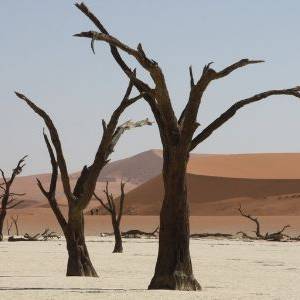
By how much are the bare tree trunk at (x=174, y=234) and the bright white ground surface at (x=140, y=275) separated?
0.35m

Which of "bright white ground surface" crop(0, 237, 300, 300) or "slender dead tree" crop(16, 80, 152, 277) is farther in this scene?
"slender dead tree" crop(16, 80, 152, 277)

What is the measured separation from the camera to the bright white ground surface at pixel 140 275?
14008mm

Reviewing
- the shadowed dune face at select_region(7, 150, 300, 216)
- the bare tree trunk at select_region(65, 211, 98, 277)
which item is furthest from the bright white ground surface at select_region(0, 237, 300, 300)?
the shadowed dune face at select_region(7, 150, 300, 216)

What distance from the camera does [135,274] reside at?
2009 centimetres

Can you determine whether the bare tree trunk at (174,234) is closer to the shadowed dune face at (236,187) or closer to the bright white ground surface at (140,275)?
the bright white ground surface at (140,275)

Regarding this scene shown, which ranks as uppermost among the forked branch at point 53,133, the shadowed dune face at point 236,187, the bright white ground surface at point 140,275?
the shadowed dune face at point 236,187

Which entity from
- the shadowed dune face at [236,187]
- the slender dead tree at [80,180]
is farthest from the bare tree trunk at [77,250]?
the shadowed dune face at [236,187]

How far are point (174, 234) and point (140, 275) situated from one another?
16.2ft

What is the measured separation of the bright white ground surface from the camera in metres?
14.0

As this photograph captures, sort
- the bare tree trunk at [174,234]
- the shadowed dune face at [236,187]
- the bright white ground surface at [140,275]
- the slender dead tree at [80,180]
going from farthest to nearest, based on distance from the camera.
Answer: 1. the shadowed dune face at [236,187]
2. the slender dead tree at [80,180]
3. the bare tree trunk at [174,234]
4. the bright white ground surface at [140,275]

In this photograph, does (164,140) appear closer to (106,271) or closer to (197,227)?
(106,271)

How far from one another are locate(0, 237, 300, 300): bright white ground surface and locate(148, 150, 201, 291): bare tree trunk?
0.35 m

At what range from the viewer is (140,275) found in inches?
779

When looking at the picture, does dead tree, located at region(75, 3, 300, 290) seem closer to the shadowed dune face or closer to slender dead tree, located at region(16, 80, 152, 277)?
slender dead tree, located at region(16, 80, 152, 277)
